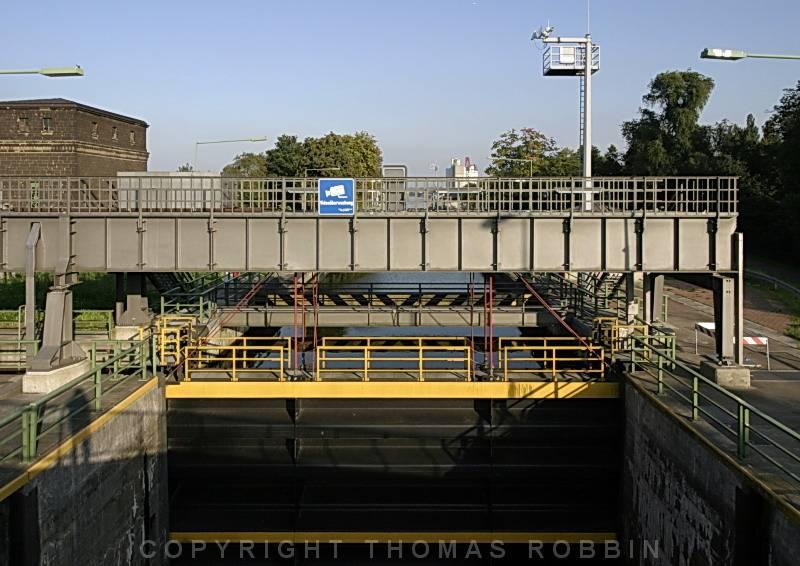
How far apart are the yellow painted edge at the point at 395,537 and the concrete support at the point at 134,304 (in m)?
9.36

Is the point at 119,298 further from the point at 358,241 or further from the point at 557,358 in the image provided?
the point at 557,358

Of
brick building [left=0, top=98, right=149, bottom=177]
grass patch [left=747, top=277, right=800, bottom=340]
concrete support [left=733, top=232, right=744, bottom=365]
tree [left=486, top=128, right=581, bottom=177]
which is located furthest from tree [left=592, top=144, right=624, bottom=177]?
concrete support [left=733, top=232, right=744, bottom=365]

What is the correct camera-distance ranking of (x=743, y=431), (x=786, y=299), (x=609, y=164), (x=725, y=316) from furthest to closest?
(x=609, y=164), (x=786, y=299), (x=725, y=316), (x=743, y=431)

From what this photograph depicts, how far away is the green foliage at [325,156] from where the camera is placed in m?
96.2

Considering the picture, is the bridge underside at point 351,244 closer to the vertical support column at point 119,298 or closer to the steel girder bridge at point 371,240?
the steel girder bridge at point 371,240

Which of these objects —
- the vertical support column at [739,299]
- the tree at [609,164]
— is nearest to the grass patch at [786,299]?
the vertical support column at [739,299]

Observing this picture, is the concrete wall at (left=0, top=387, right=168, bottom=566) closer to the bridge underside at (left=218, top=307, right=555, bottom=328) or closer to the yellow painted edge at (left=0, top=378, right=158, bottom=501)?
the yellow painted edge at (left=0, top=378, right=158, bottom=501)

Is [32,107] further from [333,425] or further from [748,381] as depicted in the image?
[748,381]

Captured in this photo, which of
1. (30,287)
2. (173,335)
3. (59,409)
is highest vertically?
(30,287)

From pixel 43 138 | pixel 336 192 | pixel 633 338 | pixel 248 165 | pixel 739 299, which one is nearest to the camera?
pixel 633 338

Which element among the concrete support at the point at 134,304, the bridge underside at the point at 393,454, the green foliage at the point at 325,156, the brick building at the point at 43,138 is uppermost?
the green foliage at the point at 325,156

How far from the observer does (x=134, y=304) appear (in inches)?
938

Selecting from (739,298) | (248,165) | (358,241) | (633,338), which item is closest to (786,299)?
(739,298)

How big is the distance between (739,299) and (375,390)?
9.31m
